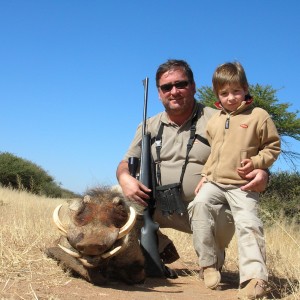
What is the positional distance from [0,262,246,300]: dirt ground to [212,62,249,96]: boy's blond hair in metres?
1.90

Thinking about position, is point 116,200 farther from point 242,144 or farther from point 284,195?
point 284,195

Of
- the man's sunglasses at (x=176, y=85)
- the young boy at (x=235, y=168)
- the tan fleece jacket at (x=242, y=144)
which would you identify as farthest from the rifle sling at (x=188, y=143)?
the tan fleece jacket at (x=242, y=144)

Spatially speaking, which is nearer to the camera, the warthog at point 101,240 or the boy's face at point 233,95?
the warthog at point 101,240

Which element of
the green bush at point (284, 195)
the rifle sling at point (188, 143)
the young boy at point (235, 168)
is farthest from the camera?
the green bush at point (284, 195)

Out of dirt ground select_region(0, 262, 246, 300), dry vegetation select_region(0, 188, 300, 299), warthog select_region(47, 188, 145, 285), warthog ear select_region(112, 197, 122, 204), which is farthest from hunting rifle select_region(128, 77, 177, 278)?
dry vegetation select_region(0, 188, 300, 299)

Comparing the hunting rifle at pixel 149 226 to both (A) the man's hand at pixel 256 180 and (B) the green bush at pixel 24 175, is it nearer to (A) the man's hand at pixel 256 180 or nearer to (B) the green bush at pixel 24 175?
(A) the man's hand at pixel 256 180

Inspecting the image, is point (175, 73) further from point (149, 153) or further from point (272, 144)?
point (272, 144)

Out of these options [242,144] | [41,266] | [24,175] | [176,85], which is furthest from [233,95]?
[24,175]

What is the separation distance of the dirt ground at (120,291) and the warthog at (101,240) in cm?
13

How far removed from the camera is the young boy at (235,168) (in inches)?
175

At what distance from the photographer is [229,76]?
188 inches

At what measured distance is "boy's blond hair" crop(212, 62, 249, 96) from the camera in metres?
4.78

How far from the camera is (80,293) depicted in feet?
13.6

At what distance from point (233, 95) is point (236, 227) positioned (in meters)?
1.23
